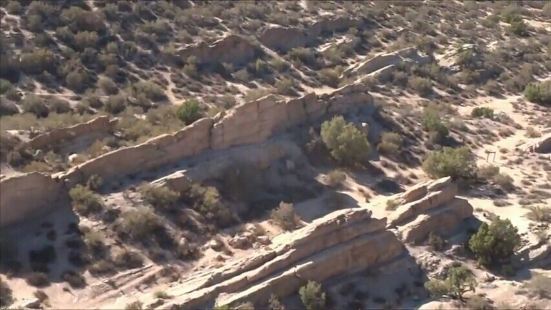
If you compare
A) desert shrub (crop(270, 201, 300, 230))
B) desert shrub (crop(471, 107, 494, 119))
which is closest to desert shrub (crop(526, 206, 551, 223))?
desert shrub (crop(270, 201, 300, 230))

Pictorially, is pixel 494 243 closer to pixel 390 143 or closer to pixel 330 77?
pixel 390 143

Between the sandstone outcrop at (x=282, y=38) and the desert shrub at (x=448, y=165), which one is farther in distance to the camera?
the sandstone outcrop at (x=282, y=38)

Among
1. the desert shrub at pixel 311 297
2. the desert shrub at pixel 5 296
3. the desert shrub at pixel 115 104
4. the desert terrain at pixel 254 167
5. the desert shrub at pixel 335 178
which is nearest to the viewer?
the desert shrub at pixel 5 296

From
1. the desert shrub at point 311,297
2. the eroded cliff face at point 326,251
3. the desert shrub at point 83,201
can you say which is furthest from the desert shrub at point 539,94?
the desert shrub at point 83,201

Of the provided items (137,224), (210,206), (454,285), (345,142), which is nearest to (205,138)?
(210,206)

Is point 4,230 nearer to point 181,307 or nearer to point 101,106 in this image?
point 181,307

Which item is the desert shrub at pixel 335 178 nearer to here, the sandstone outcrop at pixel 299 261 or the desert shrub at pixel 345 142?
the desert shrub at pixel 345 142

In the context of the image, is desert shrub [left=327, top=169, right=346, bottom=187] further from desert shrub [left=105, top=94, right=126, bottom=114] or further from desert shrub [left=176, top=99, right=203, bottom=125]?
desert shrub [left=105, top=94, right=126, bottom=114]
